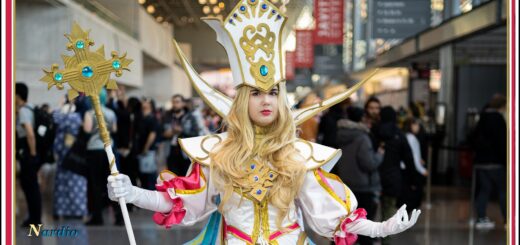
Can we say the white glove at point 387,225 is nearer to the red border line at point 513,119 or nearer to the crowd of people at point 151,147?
the red border line at point 513,119

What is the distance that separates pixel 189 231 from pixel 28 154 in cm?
179

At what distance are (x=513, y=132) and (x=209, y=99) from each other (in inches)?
92.9

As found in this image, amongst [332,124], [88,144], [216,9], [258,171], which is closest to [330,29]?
[332,124]

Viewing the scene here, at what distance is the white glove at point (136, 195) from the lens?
3.12m

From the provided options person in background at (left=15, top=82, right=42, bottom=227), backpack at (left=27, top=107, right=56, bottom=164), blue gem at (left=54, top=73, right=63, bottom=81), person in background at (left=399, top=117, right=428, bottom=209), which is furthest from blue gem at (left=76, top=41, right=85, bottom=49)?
person in background at (left=399, top=117, right=428, bottom=209)

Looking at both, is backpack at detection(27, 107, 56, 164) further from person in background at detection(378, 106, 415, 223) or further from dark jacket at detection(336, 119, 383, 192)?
person in background at detection(378, 106, 415, 223)

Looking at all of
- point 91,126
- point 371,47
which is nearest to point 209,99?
point 91,126

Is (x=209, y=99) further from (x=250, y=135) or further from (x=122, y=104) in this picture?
(x=122, y=104)

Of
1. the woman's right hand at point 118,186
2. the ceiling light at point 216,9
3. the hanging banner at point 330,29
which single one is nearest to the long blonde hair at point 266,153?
the woman's right hand at point 118,186

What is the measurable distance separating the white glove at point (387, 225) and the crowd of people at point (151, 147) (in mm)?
2973

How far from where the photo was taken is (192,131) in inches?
334

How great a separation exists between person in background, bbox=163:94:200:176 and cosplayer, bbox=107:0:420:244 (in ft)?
16.3

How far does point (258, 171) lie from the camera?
11.2ft

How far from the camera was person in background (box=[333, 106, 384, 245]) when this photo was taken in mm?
6312
